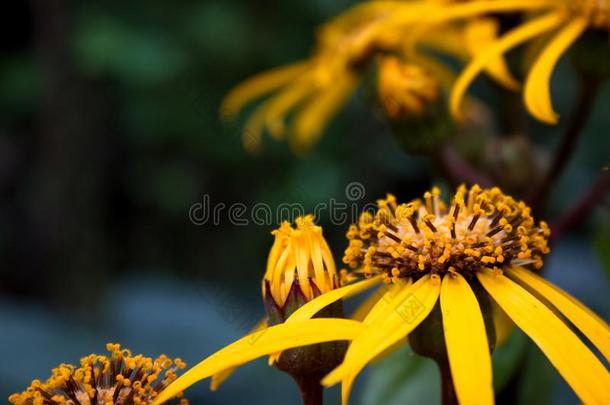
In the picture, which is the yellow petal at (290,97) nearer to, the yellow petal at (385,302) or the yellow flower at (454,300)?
the yellow flower at (454,300)

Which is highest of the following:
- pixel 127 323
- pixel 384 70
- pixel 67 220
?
pixel 67 220

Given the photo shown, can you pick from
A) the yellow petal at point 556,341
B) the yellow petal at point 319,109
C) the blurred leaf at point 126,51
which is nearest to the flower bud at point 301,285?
the yellow petal at point 556,341

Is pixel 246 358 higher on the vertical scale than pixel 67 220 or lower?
lower

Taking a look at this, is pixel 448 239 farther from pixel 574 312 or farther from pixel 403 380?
pixel 403 380

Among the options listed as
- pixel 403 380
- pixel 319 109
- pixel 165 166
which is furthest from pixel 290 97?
pixel 165 166

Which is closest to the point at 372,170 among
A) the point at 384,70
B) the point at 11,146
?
the point at 11,146

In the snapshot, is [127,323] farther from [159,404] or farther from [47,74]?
[159,404]

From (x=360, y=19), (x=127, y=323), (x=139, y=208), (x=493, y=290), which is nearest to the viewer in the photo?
(x=493, y=290)
